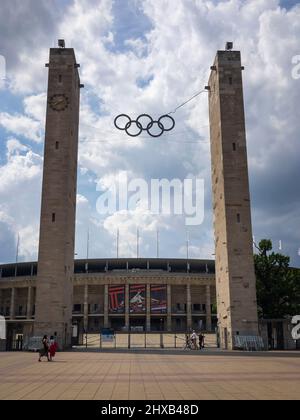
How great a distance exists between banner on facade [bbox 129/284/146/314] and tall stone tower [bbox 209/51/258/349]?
161ft

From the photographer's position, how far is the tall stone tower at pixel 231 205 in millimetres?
49844

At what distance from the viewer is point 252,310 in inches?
1953

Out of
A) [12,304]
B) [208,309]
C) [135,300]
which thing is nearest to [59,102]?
[135,300]

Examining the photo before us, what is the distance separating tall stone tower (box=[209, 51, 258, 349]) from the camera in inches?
1962

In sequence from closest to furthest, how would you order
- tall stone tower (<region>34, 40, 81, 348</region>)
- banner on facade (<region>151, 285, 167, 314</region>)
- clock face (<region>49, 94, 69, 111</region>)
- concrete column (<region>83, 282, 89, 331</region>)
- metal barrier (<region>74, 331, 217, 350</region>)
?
tall stone tower (<region>34, 40, 81, 348</region>), metal barrier (<region>74, 331, 217, 350</region>), clock face (<region>49, 94, 69, 111</region>), concrete column (<region>83, 282, 89, 331</region>), banner on facade (<region>151, 285, 167, 314</region>)

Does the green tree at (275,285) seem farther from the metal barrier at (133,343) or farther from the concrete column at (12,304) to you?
the concrete column at (12,304)

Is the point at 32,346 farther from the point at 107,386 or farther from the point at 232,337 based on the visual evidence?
the point at 107,386

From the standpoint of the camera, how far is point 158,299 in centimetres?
10375

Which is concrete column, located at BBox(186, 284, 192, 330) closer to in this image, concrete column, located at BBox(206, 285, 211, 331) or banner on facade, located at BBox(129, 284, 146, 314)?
concrete column, located at BBox(206, 285, 211, 331)

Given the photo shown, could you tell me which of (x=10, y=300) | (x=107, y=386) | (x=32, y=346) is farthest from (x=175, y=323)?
(x=107, y=386)

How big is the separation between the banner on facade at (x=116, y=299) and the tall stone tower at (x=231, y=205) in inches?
1989

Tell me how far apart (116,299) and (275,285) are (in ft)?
178

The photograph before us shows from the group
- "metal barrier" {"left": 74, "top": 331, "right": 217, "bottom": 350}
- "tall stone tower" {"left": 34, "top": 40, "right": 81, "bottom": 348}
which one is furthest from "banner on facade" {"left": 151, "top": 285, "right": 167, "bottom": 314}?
"tall stone tower" {"left": 34, "top": 40, "right": 81, "bottom": 348}
